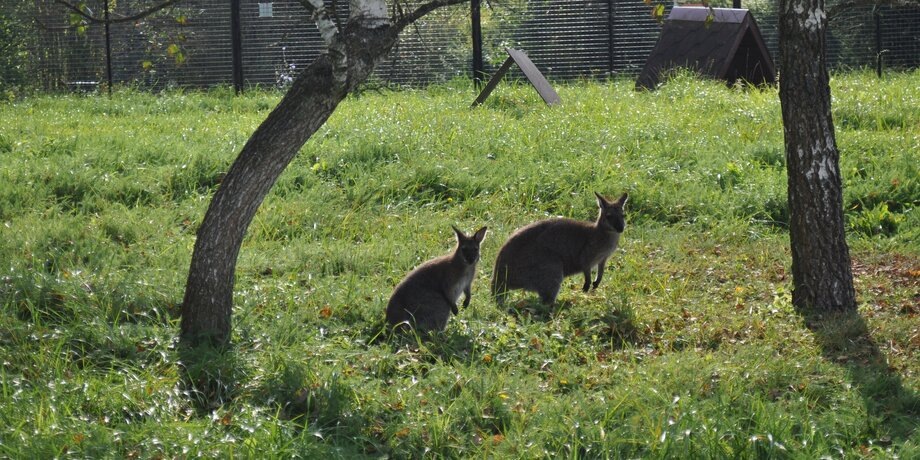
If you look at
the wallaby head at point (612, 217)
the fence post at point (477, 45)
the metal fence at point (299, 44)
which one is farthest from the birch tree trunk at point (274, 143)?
the metal fence at point (299, 44)

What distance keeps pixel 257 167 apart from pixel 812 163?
12.4 feet

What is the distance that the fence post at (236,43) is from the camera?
1858 cm

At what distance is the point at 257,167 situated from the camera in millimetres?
6883

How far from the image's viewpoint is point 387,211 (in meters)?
10.4

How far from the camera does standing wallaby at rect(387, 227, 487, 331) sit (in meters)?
7.47

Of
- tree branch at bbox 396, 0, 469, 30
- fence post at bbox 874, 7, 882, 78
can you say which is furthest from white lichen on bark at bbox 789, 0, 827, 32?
fence post at bbox 874, 7, 882, 78

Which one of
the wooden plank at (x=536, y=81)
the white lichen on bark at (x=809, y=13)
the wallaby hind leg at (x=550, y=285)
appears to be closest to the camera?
the white lichen on bark at (x=809, y=13)

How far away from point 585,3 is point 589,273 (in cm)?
1140

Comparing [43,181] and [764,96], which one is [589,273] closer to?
[43,181]

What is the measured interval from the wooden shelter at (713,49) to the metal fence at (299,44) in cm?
178

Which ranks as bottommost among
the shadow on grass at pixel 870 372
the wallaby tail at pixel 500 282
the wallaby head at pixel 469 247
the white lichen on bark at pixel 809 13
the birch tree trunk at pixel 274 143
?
the shadow on grass at pixel 870 372

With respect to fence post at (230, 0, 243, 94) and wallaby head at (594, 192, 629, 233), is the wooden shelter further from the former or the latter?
wallaby head at (594, 192, 629, 233)

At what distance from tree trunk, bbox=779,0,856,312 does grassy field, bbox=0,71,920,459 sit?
28 centimetres

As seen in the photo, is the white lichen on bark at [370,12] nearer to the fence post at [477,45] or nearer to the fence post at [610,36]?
the fence post at [477,45]
